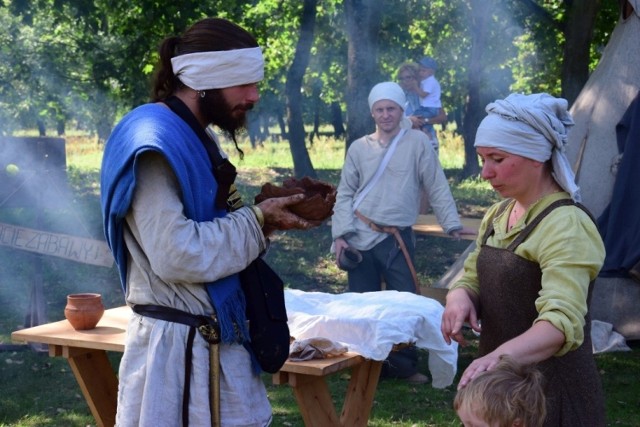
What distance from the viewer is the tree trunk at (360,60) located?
9.88 meters

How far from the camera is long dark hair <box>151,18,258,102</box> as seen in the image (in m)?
2.54

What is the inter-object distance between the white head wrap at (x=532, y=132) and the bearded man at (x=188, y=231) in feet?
1.99

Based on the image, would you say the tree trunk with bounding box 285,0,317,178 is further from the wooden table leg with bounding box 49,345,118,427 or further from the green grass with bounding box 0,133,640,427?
the wooden table leg with bounding box 49,345,118,427

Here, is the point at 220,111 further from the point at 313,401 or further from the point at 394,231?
the point at 394,231

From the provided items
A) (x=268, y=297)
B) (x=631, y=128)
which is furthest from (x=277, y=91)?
(x=268, y=297)

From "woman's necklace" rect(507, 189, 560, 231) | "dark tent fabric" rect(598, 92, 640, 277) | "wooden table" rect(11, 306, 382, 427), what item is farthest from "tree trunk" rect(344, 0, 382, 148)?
"woman's necklace" rect(507, 189, 560, 231)

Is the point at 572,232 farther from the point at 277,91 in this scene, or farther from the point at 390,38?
the point at 277,91

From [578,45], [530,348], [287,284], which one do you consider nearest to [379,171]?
[530,348]

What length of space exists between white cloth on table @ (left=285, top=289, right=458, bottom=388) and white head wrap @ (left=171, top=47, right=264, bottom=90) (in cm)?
136

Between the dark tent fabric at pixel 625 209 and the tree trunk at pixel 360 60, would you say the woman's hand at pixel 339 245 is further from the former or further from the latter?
the tree trunk at pixel 360 60

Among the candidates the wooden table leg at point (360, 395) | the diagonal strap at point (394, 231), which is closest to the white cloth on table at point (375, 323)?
the wooden table leg at point (360, 395)

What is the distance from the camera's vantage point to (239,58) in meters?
2.53

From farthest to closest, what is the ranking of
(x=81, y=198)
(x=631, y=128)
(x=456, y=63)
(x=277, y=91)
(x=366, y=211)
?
(x=277, y=91), (x=456, y=63), (x=81, y=198), (x=631, y=128), (x=366, y=211)

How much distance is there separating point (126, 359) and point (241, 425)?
1.22 ft
